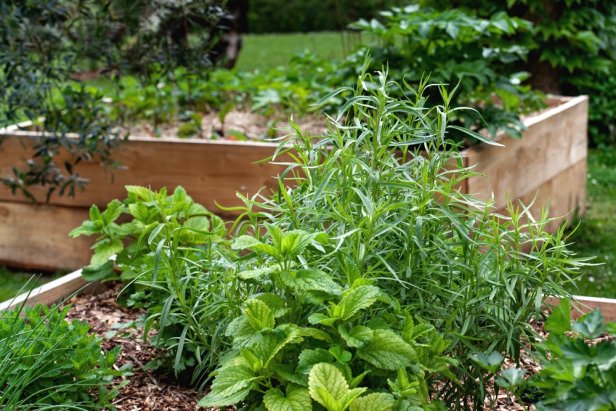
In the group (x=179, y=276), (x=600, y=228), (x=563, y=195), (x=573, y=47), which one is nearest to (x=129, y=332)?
(x=179, y=276)

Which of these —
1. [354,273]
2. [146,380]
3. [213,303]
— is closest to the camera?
[354,273]

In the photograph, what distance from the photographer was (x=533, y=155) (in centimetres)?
484

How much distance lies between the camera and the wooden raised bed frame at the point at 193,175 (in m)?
4.40

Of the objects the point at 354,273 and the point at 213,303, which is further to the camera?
the point at 213,303

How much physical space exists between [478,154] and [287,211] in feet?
6.88

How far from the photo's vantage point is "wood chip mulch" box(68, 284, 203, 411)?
245 centimetres

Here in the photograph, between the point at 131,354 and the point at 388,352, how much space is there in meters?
1.04

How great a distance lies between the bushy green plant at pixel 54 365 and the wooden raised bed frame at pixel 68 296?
39cm

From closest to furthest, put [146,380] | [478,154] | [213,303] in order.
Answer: [213,303]
[146,380]
[478,154]

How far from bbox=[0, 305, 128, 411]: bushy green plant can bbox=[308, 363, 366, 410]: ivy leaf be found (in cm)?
63

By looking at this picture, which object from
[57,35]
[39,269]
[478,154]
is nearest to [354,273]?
[478,154]

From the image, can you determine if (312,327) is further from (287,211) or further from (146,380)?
(146,380)

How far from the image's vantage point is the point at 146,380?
2.57 metres

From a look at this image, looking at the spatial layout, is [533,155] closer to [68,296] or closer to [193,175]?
[193,175]
